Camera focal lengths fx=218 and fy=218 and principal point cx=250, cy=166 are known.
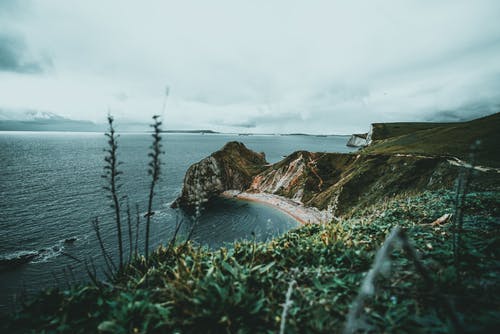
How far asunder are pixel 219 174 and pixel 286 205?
25.9 meters

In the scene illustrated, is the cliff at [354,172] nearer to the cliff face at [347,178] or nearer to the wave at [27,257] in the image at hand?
Result: the cliff face at [347,178]

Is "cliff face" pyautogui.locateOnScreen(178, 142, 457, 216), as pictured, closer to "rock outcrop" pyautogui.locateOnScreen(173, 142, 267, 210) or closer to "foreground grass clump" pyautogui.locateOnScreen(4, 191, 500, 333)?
"rock outcrop" pyautogui.locateOnScreen(173, 142, 267, 210)

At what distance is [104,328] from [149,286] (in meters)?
1.45

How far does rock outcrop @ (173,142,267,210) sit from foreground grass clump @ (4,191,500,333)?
179ft

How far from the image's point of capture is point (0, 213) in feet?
149

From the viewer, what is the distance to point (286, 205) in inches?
2128

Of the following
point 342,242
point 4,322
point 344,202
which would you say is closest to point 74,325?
point 4,322

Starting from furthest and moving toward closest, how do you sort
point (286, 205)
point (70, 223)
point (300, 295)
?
point (286, 205) < point (70, 223) < point (300, 295)

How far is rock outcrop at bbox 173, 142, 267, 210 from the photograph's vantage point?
61719 millimetres

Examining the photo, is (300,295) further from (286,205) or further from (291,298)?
(286,205)

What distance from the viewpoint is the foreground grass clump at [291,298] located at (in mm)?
3699

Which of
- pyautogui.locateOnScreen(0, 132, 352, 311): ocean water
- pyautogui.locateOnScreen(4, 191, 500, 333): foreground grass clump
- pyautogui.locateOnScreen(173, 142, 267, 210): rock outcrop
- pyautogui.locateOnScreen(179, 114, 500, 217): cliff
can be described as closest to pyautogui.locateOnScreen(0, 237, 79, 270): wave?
pyautogui.locateOnScreen(0, 132, 352, 311): ocean water

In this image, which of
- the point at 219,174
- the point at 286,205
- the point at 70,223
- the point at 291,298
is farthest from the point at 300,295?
the point at 219,174

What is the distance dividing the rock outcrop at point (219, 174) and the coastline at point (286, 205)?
12.2 feet
